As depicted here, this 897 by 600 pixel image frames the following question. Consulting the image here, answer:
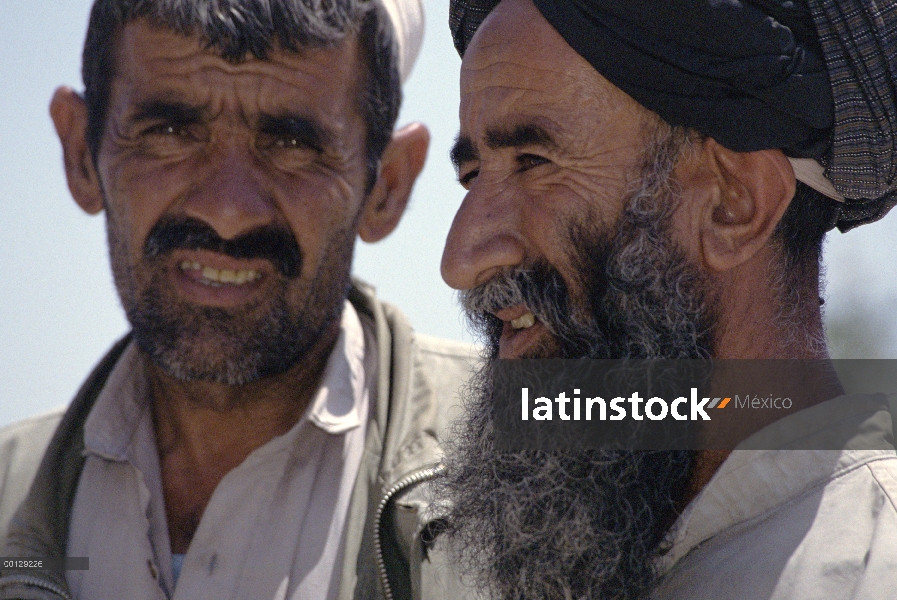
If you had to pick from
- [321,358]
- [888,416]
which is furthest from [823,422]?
[321,358]

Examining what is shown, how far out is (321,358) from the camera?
3.49 metres

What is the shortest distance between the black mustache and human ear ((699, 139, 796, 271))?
4.81ft

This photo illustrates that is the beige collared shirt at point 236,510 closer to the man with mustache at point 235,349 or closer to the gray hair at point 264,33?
the man with mustache at point 235,349

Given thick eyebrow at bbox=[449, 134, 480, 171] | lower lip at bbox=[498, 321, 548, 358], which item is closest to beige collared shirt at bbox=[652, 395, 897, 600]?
lower lip at bbox=[498, 321, 548, 358]

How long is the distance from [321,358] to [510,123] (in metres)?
1.36

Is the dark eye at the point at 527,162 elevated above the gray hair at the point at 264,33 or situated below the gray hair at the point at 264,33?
below

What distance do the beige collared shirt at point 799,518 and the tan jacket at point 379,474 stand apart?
2.97 feet

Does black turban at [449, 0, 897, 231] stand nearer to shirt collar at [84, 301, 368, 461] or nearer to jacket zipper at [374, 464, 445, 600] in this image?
jacket zipper at [374, 464, 445, 600]

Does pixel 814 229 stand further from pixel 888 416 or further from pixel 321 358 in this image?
pixel 321 358

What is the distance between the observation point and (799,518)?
199cm

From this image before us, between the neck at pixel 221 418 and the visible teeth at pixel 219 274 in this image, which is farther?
the neck at pixel 221 418

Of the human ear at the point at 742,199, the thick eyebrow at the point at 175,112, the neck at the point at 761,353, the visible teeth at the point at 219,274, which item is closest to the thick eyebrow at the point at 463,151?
the human ear at the point at 742,199

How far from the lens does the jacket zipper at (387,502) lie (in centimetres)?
283

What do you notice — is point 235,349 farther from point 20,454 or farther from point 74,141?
point 74,141
